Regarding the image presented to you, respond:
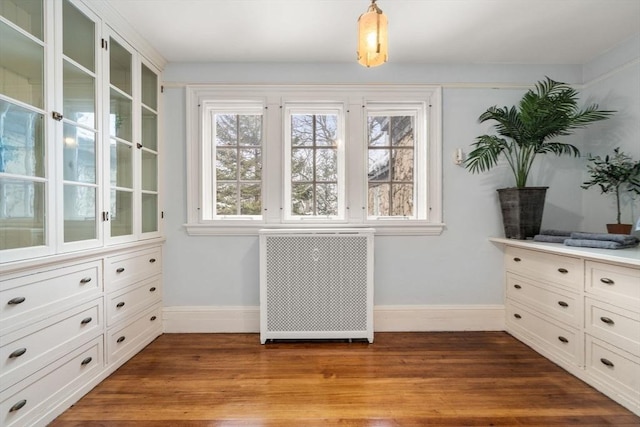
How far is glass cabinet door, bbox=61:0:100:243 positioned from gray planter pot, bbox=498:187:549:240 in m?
3.04

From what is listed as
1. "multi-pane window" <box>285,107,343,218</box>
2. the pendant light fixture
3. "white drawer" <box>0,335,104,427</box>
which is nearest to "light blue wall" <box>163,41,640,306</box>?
"multi-pane window" <box>285,107,343,218</box>

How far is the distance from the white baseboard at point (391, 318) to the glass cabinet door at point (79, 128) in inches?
44.2

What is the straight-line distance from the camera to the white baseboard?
2617mm

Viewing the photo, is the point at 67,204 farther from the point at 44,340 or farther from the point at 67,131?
the point at 44,340

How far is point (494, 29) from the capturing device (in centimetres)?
216

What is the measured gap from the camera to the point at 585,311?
6.15 ft

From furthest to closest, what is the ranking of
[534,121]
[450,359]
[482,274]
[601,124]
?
[482,274] → [601,124] → [534,121] → [450,359]

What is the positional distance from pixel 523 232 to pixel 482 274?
1.69 feet

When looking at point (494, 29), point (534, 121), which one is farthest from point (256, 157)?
point (534, 121)

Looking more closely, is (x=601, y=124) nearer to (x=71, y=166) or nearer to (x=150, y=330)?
(x=71, y=166)

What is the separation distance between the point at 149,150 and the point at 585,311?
3334 millimetres

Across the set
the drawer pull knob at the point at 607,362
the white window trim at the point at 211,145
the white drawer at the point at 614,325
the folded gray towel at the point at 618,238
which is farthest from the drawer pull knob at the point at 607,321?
the white window trim at the point at 211,145

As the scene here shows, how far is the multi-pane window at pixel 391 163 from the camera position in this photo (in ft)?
8.98

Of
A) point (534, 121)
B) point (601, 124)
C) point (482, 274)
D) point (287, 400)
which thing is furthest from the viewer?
point (482, 274)
